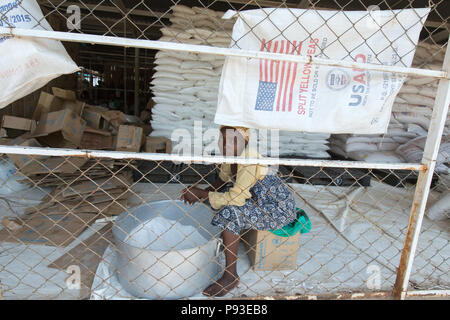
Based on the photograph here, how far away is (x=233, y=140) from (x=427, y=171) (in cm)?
102

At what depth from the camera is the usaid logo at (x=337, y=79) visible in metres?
1.42

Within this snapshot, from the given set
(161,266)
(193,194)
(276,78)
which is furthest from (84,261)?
(276,78)

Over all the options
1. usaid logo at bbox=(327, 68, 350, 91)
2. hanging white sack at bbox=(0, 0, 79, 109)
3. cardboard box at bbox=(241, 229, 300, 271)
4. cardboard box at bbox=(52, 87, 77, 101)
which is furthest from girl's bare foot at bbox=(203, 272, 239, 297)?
cardboard box at bbox=(52, 87, 77, 101)

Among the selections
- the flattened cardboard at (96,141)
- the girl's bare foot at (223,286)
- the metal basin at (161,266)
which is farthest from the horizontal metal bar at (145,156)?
the flattened cardboard at (96,141)

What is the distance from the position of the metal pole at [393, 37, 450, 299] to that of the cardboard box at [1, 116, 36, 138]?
13.0 ft

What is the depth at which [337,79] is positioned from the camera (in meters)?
1.43

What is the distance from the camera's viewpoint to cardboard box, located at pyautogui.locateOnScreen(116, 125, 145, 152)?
3.41 m

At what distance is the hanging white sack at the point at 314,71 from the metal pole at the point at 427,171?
0.21m

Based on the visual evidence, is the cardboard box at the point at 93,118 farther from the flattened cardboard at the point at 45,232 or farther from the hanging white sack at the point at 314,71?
the hanging white sack at the point at 314,71

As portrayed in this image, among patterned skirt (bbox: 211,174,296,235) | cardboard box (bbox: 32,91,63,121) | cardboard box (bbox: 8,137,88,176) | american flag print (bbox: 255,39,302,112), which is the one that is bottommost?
cardboard box (bbox: 8,137,88,176)

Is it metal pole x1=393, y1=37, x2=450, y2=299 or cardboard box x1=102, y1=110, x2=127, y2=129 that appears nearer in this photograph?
metal pole x1=393, y1=37, x2=450, y2=299

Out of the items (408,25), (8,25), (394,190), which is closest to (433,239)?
(394,190)

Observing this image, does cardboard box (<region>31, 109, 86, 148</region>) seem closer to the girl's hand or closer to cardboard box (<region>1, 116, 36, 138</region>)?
cardboard box (<region>1, 116, 36, 138</region>)

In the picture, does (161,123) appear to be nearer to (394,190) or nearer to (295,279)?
(295,279)
